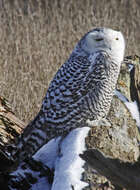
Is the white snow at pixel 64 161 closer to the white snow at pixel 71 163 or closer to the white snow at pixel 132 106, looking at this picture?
the white snow at pixel 71 163

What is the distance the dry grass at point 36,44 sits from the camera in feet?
11.8

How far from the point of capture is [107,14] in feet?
14.1

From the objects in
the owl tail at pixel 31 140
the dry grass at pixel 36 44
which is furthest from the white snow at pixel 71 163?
the dry grass at pixel 36 44

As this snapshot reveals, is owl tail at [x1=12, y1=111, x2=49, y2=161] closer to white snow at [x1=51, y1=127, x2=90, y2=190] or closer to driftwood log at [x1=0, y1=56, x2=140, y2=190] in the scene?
driftwood log at [x1=0, y1=56, x2=140, y2=190]

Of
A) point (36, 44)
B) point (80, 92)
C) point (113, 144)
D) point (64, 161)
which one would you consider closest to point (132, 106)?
point (80, 92)

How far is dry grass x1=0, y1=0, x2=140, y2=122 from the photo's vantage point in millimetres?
3607

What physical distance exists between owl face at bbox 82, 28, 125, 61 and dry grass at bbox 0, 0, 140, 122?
136 cm

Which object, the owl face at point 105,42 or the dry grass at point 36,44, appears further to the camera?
the dry grass at point 36,44

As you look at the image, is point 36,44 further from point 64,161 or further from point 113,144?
point 64,161

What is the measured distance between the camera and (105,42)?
92.0 inches

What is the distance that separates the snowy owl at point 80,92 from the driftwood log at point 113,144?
0.14 m

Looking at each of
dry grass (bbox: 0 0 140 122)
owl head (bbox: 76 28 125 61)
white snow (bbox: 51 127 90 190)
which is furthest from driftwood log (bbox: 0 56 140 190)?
dry grass (bbox: 0 0 140 122)

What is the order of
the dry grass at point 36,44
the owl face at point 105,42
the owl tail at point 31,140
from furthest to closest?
the dry grass at point 36,44
the owl face at point 105,42
the owl tail at point 31,140

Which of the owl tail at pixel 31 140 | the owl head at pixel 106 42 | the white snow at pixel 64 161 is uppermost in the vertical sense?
the owl head at pixel 106 42
